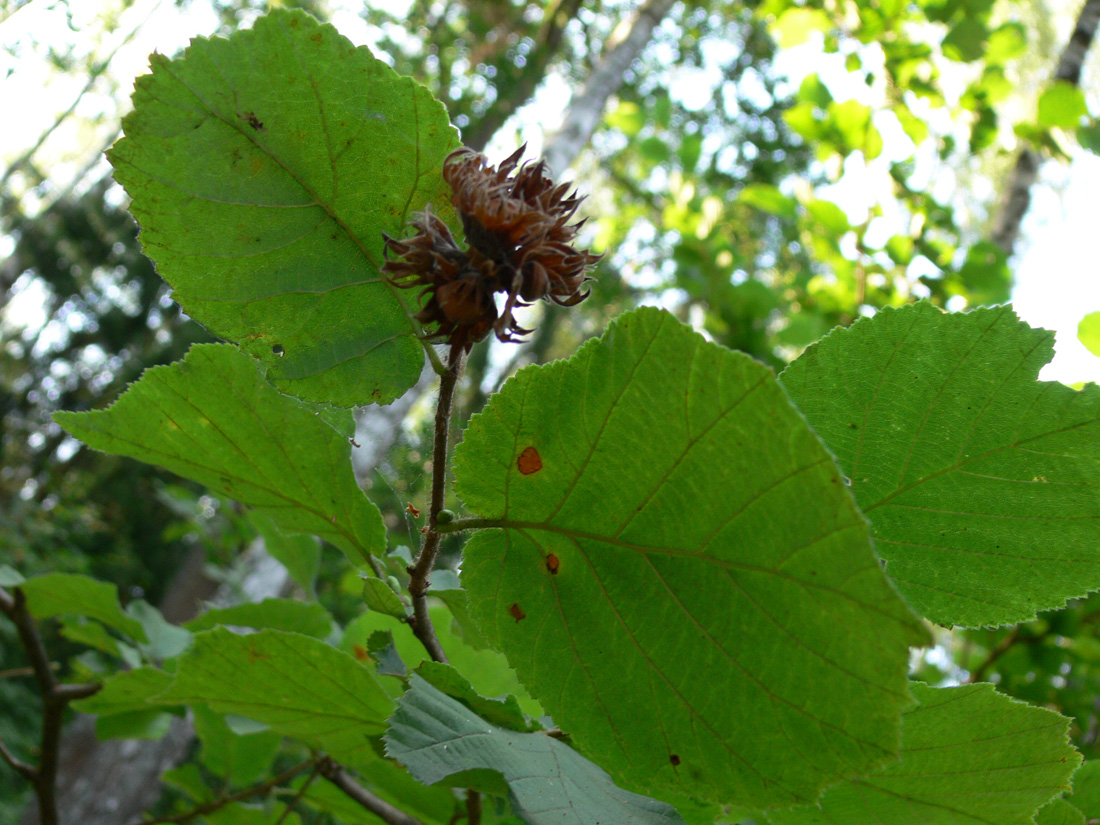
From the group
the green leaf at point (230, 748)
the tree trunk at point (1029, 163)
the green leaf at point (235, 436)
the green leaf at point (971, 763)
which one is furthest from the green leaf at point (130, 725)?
the tree trunk at point (1029, 163)

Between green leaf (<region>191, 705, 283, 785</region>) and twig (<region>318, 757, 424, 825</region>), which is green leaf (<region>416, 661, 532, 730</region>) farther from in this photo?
green leaf (<region>191, 705, 283, 785</region>)

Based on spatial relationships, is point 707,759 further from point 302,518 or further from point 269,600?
point 269,600

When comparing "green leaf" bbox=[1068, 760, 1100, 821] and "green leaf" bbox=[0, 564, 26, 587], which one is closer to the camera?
"green leaf" bbox=[1068, 760, 1100, 821]

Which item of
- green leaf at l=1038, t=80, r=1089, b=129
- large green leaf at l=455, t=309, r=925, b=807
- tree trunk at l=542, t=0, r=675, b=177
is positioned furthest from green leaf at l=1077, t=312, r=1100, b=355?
tree trunk at l=542, t=0, r=675, b=177

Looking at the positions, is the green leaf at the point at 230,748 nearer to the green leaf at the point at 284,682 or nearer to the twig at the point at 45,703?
the twig at the point at 45,703

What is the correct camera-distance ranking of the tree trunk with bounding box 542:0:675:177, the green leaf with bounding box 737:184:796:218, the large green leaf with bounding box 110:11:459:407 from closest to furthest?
the large green leaf with bounding box 110:11:459:407, the green leaf with bounding box 737:184:796:218, the tree trunk with bounding box 542:0:675:177

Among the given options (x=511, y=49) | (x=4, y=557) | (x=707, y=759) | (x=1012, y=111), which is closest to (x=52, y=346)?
(x=4, y=557)
